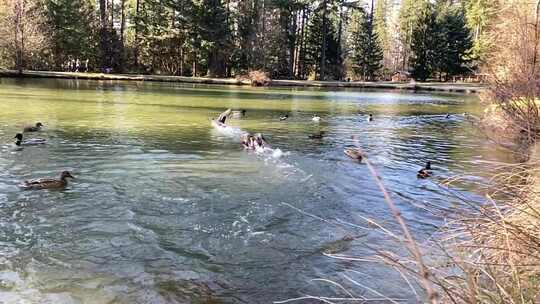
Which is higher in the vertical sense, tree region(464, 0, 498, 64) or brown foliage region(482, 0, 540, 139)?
tree region(464, 0, 498, 64)

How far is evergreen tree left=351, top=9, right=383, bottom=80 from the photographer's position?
209 ft

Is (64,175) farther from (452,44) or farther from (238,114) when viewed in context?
(452,44)

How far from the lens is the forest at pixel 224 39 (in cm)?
5034

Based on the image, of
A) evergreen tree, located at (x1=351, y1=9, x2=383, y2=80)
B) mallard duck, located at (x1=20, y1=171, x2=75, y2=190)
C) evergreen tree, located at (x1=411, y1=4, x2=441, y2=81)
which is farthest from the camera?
evergreen tree, located at (x1=411, y1=4, x2=441, y2=81)

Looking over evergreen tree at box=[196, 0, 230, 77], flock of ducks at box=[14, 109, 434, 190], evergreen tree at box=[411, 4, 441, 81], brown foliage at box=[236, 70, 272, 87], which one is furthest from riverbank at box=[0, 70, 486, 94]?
flock of ducks at box=[14, 109, 434, 190]

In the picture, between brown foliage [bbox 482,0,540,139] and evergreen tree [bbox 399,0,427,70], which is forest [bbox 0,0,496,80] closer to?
evergreen tree [bbox 399,0,427,70]

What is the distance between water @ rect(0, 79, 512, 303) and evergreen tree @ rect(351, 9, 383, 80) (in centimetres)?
4855

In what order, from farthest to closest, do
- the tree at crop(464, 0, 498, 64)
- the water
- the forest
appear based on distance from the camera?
the tree at crop(464, 0, 498, 64) → the forest → the water

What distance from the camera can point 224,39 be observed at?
55.6 m

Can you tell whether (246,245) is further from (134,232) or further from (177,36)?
(177,36)

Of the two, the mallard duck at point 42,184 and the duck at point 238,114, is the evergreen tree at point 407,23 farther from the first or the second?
the mallard duck at point 42,184

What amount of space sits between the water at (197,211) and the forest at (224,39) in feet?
115

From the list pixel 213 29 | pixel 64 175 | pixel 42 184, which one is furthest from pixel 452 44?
pixel 42 184

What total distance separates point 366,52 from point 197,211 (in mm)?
59439
